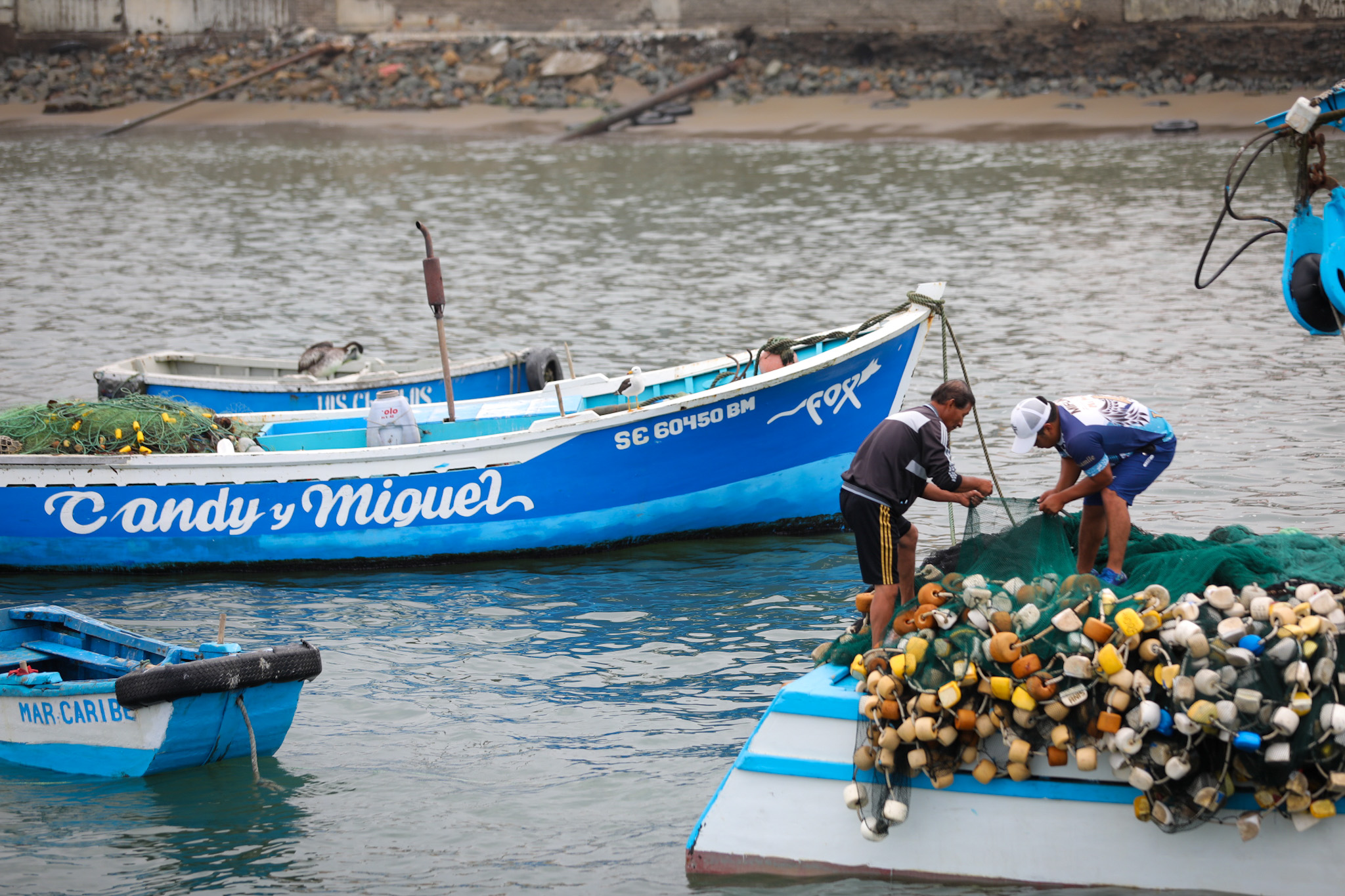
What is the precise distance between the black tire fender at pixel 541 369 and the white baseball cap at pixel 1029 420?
6.64 meters

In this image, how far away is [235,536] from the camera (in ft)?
35.0

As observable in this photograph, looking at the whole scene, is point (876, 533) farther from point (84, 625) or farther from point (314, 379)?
point (314, 379)

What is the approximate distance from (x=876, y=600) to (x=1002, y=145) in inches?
1139

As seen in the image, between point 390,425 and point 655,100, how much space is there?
30.7m

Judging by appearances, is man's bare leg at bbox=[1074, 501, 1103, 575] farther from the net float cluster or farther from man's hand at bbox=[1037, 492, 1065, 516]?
the net float cluster

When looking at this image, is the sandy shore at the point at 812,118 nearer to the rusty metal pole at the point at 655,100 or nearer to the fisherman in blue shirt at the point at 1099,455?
the rusty metal pole at the point at 655,100

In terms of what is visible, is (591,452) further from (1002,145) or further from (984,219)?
(1002,145)

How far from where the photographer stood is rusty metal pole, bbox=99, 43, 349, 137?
42.6 meters

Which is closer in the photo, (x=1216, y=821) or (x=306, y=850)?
(x=1216, y=821)

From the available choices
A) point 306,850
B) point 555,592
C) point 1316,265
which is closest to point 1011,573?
point 1316,265

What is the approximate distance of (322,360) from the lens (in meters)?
14.1

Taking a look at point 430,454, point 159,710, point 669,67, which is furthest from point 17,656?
point 669,67

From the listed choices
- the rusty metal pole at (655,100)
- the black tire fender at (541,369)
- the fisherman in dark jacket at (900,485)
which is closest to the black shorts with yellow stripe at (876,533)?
the fisherman in dark jacket at (900,485)

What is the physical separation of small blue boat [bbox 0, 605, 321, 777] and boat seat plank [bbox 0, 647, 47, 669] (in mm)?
46
